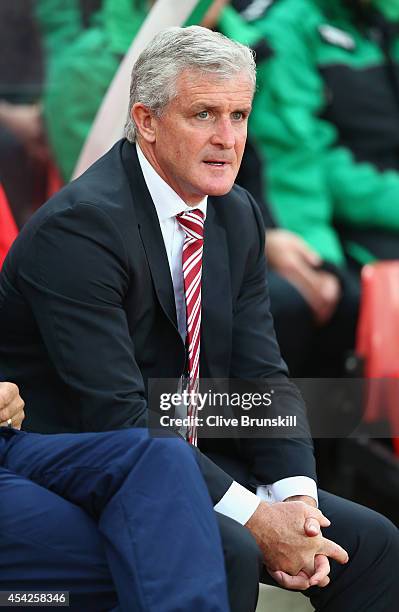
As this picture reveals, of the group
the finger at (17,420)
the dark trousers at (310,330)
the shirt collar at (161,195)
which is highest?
the shirt collar at (161,195)

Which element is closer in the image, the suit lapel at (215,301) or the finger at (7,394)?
the finger at (7,394)

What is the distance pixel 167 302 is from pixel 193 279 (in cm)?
8

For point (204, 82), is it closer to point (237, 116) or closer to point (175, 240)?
point (237, 116)

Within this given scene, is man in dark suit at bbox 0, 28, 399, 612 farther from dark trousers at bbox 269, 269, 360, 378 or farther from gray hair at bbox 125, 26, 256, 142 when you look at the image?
dark trousers at bbox 269, 269, 360, 378

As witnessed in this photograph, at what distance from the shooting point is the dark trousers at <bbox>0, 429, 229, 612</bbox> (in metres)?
1.88

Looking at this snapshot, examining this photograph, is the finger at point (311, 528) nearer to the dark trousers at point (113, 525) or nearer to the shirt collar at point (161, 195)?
the dark trousers at point (113, 525)

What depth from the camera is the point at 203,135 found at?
7.54 ft

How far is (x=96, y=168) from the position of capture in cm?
239

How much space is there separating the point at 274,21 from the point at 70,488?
2.34 meters

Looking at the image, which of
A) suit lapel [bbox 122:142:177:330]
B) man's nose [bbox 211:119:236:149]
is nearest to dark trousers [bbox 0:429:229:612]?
suit lapel [bbox 122:142:177:330]

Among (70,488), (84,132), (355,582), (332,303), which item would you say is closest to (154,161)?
(70,488)

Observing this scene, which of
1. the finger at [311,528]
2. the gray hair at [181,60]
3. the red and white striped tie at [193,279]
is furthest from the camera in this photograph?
the red and white striped tie at [193,279]

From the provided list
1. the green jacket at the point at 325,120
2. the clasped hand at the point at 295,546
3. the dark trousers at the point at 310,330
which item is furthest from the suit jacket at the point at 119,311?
the green jacket at the point at 325,120

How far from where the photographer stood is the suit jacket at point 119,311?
7.17ft
